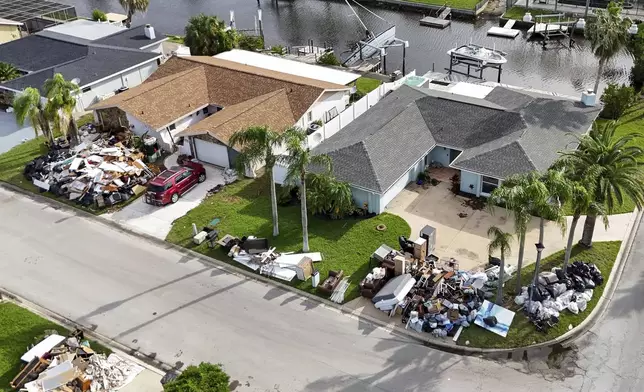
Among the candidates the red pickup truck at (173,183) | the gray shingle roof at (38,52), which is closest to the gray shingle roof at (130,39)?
the gray shingle roof at (38,52)

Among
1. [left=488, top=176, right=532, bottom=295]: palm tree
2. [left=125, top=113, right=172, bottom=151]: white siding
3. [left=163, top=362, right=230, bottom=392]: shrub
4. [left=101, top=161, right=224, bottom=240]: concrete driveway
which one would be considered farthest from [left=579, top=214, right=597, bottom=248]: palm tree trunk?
[left=125, top=113, right=172, bottom=151]: white siding

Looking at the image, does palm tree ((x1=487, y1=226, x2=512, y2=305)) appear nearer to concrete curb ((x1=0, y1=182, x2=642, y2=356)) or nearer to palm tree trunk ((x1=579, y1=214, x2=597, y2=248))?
concrete curb ((x1=0, y1=182, x2=642, y2=356))

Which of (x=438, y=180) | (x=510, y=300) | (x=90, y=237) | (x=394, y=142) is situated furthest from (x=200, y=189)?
(x=510, y=300)

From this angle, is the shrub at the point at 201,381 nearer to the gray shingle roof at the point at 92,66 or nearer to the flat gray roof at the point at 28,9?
the gray shingle roof at the point at 92,66

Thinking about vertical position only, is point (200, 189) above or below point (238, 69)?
below

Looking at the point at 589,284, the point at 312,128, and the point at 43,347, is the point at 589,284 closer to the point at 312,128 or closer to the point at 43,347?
the point at 312,128

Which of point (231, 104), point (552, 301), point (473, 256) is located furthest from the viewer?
point (231, 104)

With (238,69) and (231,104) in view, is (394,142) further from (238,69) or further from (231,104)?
(238,69)
